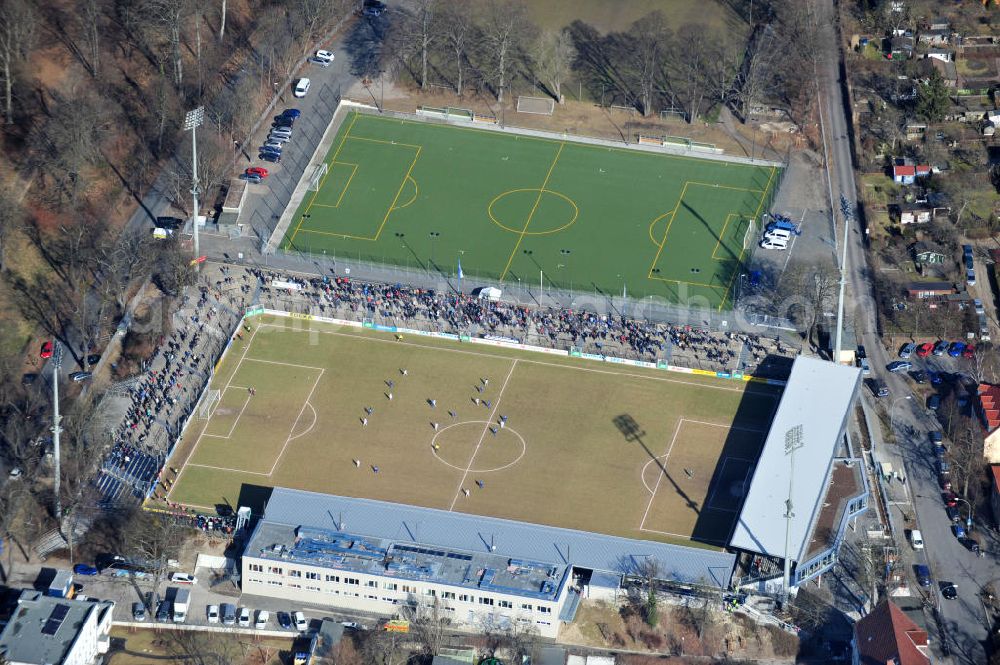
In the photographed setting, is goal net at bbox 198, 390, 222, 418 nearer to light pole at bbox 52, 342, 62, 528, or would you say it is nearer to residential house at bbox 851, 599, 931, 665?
light pole at bbox 52, 342, 62, 528

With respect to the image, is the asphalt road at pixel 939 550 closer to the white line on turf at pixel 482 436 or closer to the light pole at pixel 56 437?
the white line on turf at pixel 482 436

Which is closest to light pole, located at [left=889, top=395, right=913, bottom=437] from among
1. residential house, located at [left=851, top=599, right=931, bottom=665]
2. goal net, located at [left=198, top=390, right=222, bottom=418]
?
residential house, located at [left=851, top=599, right=931, bottom=665]

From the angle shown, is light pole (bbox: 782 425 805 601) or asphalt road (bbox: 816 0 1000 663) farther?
light pole (bbox: 782 425 805 601)

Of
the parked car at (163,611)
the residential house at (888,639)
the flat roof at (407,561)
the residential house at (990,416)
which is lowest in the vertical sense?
the parked car at (163,611)

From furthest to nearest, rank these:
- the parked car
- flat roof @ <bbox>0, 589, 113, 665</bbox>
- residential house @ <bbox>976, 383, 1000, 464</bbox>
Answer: residential house @ <bbox>976, 383, 1000, 464</bbox> < the parked car < flat roof @ <bbox>0, 589, 113, 665</bbox>

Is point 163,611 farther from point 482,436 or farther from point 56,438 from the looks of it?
point 482,436

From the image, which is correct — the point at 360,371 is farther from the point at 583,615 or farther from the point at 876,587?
the point at 876,587

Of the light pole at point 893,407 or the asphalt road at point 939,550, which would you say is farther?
the light pole at point 893,407

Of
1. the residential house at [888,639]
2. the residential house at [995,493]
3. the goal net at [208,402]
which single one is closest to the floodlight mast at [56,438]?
the goal net at [208,402]
